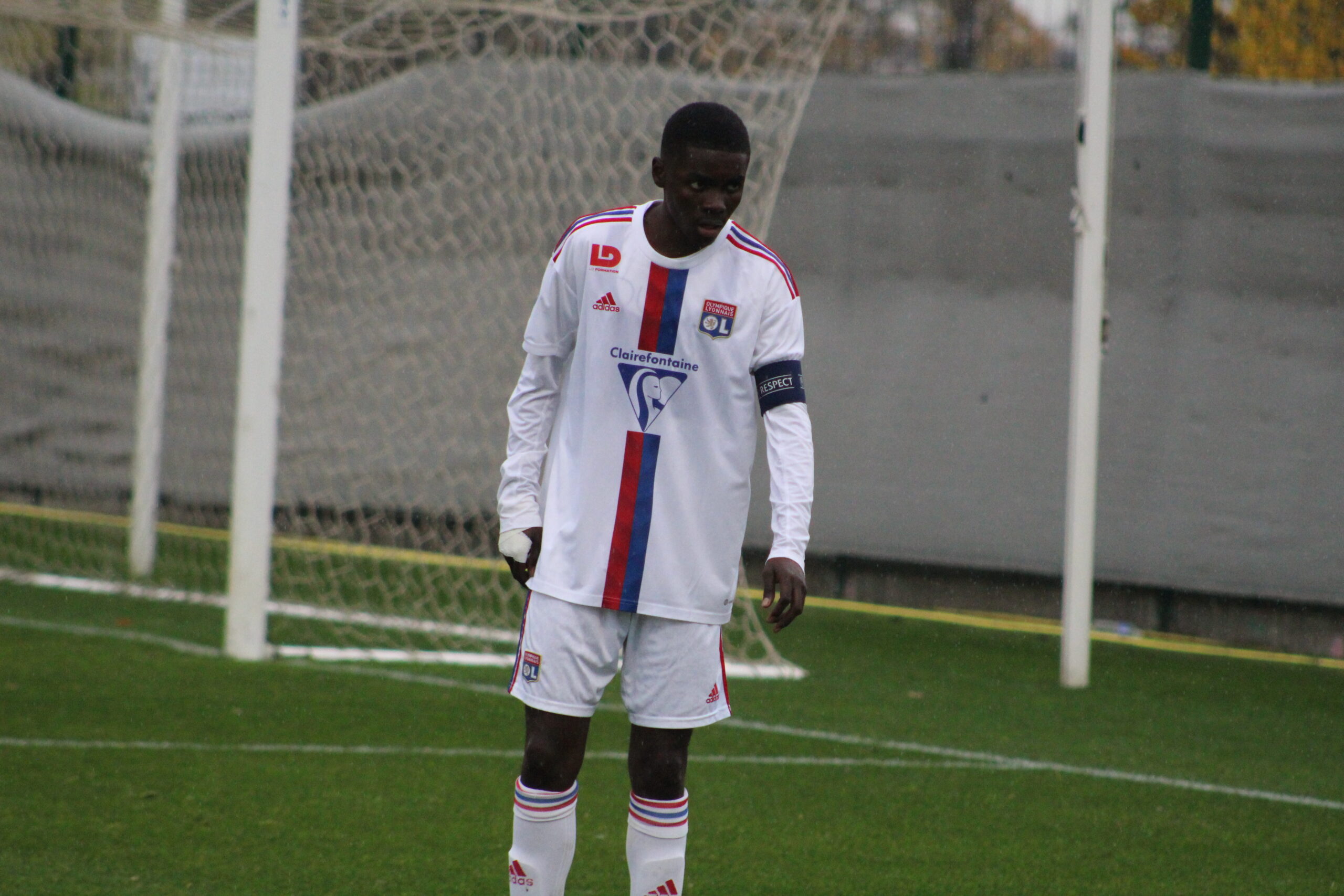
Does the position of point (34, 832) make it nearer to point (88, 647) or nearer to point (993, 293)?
point (88, 647)

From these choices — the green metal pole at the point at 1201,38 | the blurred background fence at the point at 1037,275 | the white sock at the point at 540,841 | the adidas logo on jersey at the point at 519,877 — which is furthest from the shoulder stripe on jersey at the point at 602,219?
the green metal pole at the point at 1201,38

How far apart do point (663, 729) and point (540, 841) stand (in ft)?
1.09

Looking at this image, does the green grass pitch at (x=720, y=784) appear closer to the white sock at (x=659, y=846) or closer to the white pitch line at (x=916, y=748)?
the white pitch line at (x=916, y=748)

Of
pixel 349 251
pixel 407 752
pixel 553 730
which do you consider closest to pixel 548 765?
pixel 553 730

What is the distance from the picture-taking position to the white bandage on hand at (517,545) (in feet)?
10.1

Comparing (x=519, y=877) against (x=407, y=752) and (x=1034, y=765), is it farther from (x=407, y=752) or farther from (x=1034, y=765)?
(x=1034, y=765)

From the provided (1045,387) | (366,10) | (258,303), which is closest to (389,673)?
(258,303)

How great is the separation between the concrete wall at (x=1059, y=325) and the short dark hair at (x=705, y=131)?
17.6 ft

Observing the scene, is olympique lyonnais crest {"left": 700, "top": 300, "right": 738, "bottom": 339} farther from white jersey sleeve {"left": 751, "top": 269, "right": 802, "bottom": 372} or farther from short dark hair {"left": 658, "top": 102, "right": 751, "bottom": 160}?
short dark hair {"left": 658, "top": 102, "right": 751, "bottom": 160}

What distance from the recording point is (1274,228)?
7480mm

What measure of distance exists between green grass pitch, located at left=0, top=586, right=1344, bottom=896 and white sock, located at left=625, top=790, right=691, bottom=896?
677 millimetres

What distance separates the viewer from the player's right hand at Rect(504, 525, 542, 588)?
313 cm

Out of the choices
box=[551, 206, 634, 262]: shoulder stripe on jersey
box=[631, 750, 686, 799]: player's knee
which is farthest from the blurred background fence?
box=[631, 750, 686, 799]: player's knee

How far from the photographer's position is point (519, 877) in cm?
302
